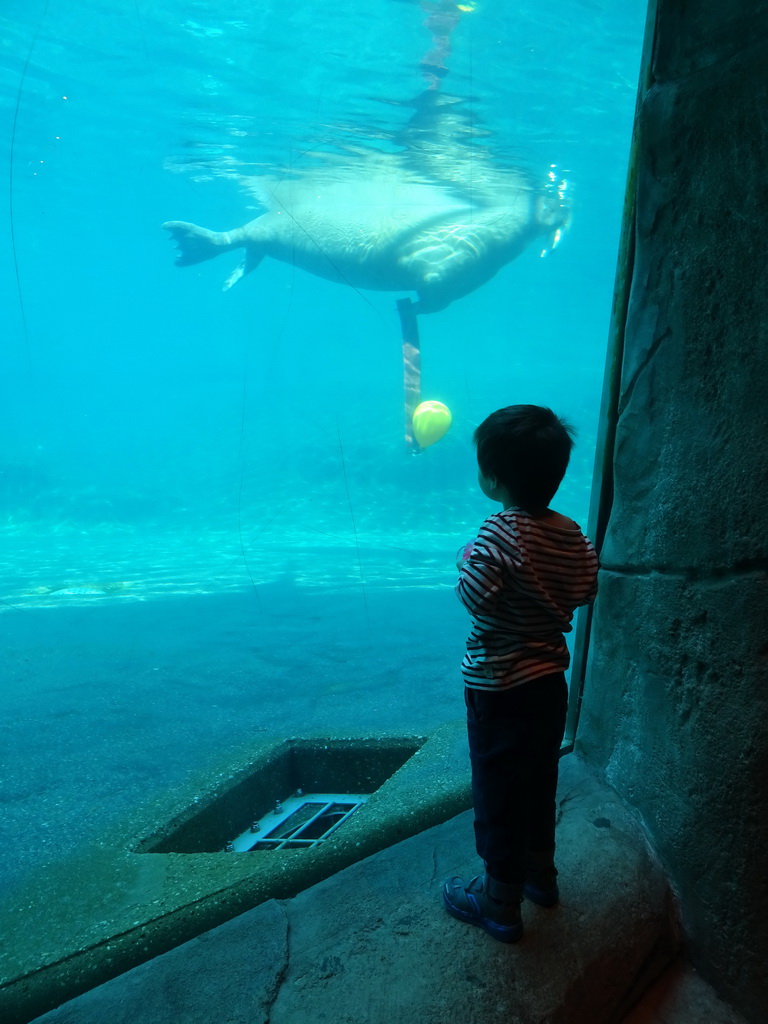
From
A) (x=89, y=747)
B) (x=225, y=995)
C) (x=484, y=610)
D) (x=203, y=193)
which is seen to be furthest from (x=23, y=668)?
(x=203, y=193)

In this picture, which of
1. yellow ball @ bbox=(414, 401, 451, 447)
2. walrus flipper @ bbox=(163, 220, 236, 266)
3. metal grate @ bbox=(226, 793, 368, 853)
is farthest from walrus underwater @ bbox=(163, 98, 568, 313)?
metal grate @ bbox=(226, 793, 368, 853)

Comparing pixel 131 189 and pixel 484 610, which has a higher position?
pixel 131 189

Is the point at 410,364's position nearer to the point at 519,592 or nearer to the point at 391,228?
the point at 391,228

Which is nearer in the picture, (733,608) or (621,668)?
(733,608)

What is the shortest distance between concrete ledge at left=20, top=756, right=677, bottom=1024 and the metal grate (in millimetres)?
1243

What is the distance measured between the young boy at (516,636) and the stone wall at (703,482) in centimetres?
39

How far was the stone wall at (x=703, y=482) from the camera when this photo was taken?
5.43 feet

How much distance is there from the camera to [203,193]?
79.8ft

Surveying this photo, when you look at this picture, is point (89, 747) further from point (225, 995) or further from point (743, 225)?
point (743, 225)

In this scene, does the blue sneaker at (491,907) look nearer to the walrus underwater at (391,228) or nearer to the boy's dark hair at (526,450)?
the boy's dark hair at (526,450)

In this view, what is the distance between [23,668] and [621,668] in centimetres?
559

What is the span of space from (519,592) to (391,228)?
46.0 ft

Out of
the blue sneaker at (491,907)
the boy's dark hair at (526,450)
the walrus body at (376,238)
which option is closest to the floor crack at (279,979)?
the blue sneaker at (491,907)

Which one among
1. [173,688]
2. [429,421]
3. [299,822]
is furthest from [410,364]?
[299,822]
